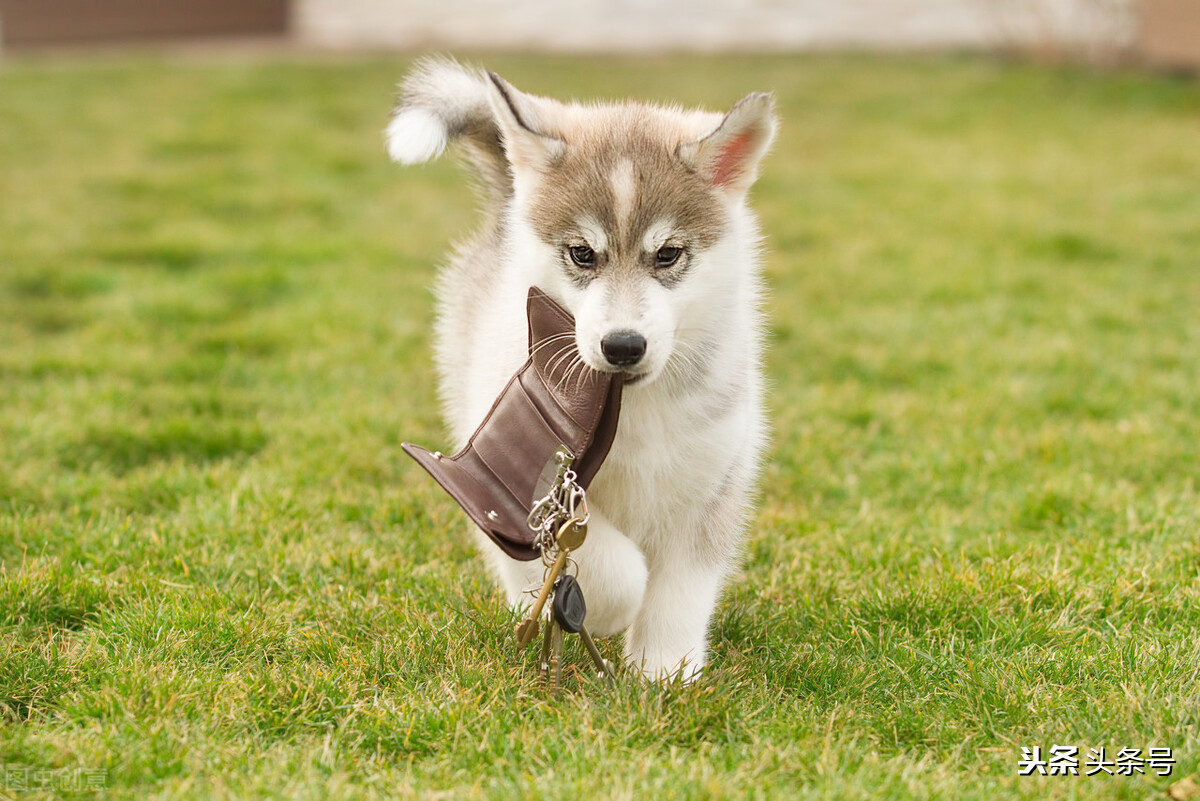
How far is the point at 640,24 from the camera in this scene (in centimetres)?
1520

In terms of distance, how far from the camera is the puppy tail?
3.16m

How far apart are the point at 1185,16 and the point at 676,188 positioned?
10.6m

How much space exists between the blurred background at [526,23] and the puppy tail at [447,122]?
11302 millimetres

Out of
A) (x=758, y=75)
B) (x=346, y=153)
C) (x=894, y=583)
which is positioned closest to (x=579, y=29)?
(x=758, y=75)

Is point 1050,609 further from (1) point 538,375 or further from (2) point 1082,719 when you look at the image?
(1) point 538,375

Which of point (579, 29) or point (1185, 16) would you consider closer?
point (1185, 16)

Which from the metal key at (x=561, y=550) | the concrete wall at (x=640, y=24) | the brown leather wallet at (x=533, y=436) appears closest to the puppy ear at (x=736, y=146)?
the brown leather wallet at (x=533, y=436)

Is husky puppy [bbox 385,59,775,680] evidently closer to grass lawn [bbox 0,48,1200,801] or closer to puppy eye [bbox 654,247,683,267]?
puppy eye [bbox 654,247,683,267]

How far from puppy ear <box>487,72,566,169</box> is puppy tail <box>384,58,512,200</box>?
11.6 inches

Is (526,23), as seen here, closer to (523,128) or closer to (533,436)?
(523,128)

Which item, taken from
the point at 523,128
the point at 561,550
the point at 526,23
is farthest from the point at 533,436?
the point at 526,23

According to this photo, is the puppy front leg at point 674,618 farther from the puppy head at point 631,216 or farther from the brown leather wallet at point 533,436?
the puppy head at point 631,216

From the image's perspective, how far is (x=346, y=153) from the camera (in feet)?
31.0

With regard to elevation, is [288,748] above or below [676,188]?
below
